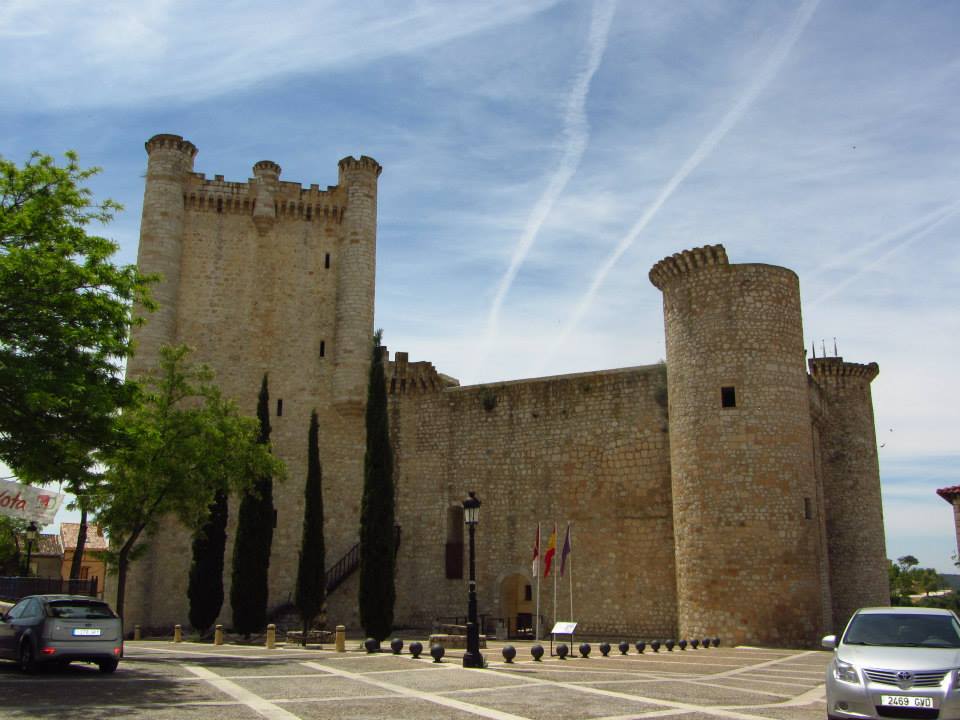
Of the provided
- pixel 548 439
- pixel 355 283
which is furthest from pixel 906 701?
pixel 355 283

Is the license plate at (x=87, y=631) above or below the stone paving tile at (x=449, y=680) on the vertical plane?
above

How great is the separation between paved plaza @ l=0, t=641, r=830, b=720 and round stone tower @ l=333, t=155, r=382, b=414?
1487 cm

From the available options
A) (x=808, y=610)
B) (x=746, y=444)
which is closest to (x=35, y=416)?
(x=746, y=444)

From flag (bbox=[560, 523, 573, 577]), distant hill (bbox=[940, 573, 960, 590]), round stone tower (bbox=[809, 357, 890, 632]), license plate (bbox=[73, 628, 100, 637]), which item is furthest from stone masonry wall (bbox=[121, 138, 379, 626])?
distant hill (bbox=[940, 573, 960, 590])

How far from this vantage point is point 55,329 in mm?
14039

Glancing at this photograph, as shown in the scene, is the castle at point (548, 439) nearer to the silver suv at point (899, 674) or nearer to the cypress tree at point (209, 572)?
the cypress tree at point (209, 572)

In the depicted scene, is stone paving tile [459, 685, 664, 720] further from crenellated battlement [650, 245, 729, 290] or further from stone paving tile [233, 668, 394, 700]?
crenellated battlement [650, 245, 729, 290]

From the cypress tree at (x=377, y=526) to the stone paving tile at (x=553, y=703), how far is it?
47.6 ft

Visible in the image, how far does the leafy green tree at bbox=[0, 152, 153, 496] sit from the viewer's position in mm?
→ 13570

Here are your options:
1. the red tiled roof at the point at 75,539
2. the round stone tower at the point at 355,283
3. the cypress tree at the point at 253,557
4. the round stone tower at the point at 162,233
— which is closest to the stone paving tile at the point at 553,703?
the cypress tree at the point at 253,557

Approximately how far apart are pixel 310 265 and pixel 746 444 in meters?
18.5

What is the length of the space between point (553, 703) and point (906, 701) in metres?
4.47

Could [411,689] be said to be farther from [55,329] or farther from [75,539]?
[75,539]

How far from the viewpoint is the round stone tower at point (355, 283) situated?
32.6m
